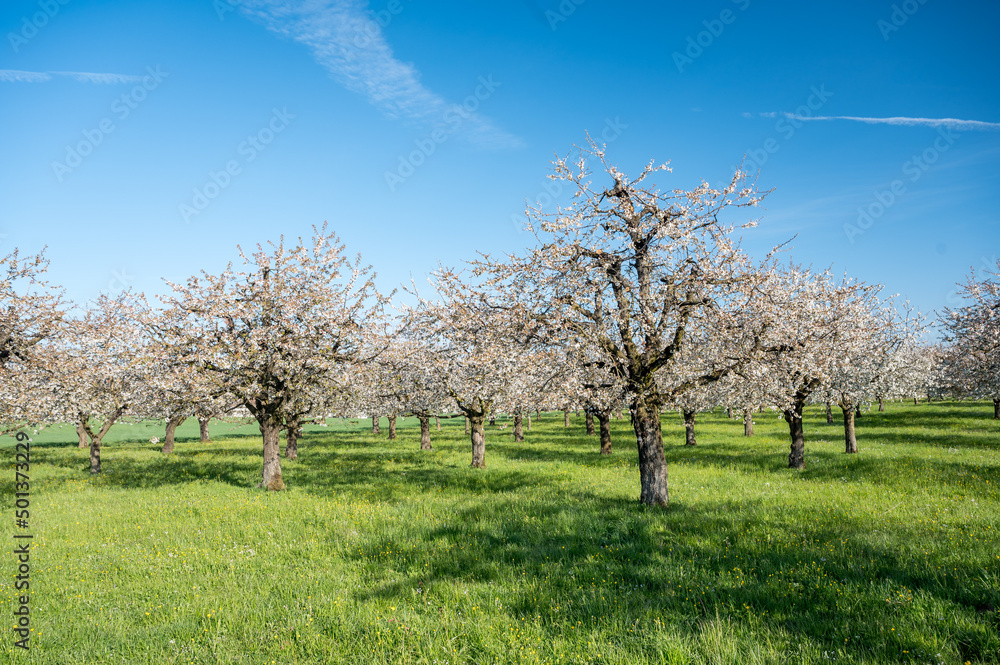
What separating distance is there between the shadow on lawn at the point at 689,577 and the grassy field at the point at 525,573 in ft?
0.17

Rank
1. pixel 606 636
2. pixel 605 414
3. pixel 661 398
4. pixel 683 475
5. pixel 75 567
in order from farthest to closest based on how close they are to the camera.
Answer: pixel 605 414 < pixel 683 475 < pixel 661 398 < pixel 75 567 < pixel 606 636

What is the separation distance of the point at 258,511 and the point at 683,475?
56.6ft

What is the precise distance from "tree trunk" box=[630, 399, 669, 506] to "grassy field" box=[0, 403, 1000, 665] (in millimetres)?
780

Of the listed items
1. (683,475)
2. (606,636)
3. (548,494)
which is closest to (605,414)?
(683,475)

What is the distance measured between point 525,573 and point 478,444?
702 inches

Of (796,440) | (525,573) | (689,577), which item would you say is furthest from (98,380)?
(796,440)

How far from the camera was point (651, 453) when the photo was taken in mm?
15930

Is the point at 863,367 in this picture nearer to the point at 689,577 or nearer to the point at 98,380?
the point at 689,577

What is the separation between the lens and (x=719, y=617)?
7.68m

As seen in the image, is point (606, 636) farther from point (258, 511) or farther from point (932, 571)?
point (258, 511)

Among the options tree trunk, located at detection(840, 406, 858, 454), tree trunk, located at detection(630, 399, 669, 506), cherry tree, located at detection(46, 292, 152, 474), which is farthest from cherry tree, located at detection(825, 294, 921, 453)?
cherry tree, located at detection(46, 292, 152, 474)

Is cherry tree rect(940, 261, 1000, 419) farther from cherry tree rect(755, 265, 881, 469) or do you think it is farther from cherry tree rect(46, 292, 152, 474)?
cherry tree rect(46, 292, 152, 474)

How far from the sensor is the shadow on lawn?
7438 millimetres

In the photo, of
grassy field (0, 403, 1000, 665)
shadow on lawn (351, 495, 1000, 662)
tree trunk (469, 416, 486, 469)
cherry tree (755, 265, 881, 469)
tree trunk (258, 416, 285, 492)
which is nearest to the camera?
grassy field (0, 403, 1000, 665)
